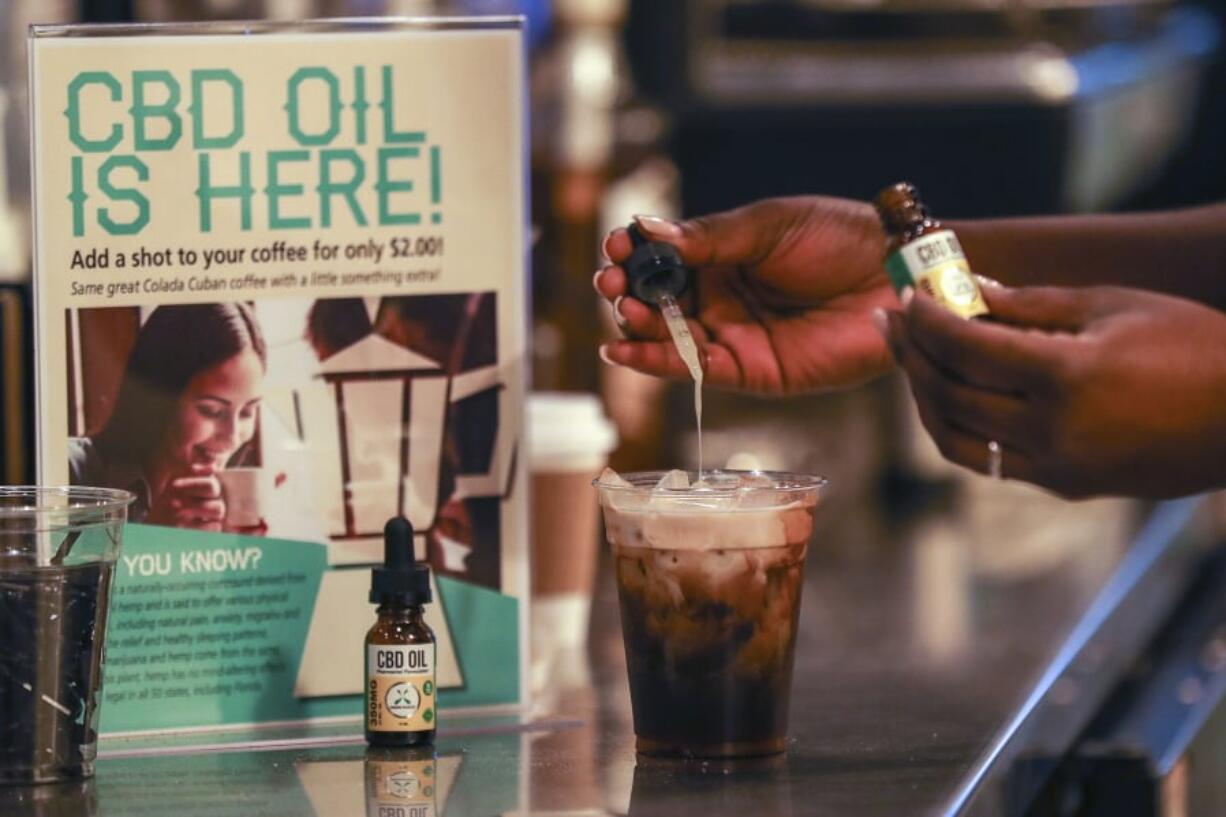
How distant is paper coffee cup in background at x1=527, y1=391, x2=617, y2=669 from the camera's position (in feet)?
6.30

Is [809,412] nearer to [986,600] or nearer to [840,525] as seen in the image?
[840,525]

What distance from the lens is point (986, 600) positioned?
2.41 metres

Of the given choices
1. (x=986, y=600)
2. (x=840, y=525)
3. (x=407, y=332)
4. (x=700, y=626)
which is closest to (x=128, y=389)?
(x=407, y=332)

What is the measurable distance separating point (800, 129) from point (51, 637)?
9.79ft

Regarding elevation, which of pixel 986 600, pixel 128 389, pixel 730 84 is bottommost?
pixel 986 600

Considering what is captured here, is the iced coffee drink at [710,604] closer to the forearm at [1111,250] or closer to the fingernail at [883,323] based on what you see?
the fingernail at [883,323]

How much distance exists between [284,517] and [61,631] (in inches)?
9.2

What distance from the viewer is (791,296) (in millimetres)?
1610

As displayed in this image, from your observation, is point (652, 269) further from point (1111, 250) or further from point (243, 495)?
point (1111, 250)

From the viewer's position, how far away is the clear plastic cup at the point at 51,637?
1127 mm

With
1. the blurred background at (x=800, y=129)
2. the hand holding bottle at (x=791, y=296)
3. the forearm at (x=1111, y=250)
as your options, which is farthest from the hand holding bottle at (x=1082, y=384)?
the blurred background at (x=800, y=129)

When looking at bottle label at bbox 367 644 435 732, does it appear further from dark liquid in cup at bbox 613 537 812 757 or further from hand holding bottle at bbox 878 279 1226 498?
hand holding bottle at bbox 878 279 1226 498

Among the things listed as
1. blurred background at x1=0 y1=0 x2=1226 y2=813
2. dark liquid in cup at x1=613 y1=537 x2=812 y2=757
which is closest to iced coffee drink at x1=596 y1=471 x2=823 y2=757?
dark liquid in cup at x1=613 y1=537 x2=812 y2=757

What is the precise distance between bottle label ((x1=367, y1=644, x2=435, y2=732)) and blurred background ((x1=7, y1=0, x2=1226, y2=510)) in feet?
7.60
